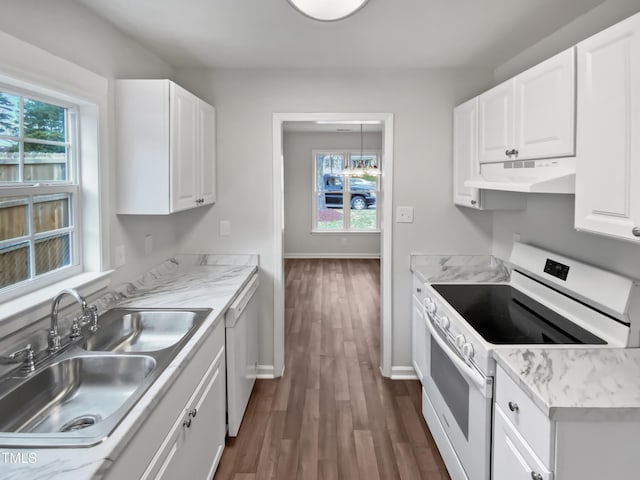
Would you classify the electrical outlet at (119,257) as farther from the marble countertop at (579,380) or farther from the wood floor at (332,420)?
the marble countertop at (579,380)

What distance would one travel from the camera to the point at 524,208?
2857 mm

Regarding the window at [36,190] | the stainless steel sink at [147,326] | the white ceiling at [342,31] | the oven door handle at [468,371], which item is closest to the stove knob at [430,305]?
the oven door handle at [468,371]

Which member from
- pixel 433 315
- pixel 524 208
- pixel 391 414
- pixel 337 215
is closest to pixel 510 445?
pixel 433 315

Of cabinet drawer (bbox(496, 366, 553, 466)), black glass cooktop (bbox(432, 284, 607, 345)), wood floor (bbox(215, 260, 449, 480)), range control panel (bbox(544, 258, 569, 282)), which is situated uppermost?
range control panel (bbox(544, 258, 569, 282))

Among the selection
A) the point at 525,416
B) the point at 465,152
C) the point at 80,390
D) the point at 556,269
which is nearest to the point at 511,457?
the point at 525,416

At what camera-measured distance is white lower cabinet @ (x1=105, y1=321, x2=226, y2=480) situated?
1295 millimetres

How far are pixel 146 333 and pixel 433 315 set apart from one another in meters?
1.56

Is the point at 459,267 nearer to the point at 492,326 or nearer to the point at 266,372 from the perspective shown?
the point at 492,326

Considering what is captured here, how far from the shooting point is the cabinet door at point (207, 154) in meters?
2.98

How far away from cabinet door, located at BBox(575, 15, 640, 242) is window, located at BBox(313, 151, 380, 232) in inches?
286

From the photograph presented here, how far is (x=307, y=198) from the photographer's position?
29.3 ft

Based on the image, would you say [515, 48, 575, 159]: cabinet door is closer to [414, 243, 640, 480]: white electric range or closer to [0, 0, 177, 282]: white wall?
[414, 243, 640, 480]: white electric range

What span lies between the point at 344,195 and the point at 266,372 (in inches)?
235

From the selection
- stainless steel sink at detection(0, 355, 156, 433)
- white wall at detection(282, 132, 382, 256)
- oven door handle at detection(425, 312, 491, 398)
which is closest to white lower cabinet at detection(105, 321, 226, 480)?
stainless steel sink at detection(0, 355, 156, 433)
